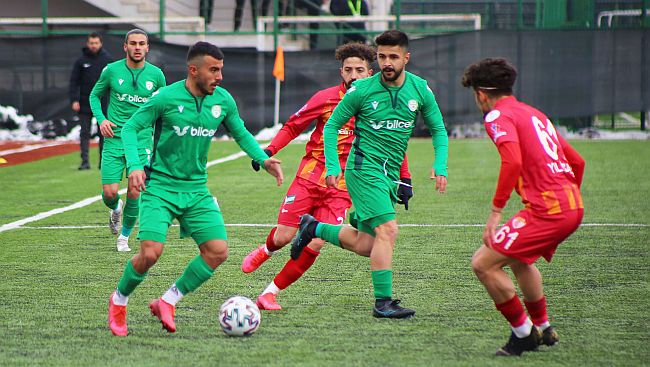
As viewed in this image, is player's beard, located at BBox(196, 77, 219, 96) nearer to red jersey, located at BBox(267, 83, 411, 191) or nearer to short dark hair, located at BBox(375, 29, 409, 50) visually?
short dark hair, located at BBox(375, 29, 409, 50)

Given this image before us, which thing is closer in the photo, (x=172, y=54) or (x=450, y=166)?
(x=450, y=166)

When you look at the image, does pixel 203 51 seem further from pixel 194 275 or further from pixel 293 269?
pixel 293 269

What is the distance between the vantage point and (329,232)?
24.0 ft

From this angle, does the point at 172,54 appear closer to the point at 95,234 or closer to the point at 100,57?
the point at 100,57

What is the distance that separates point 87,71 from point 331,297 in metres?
10.7

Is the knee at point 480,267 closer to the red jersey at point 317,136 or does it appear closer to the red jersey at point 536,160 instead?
the red jersey at point 536,160

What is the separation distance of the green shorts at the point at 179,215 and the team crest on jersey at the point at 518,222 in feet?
6.00

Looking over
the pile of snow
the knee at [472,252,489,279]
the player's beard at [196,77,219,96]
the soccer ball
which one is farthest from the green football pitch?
the pile of snow

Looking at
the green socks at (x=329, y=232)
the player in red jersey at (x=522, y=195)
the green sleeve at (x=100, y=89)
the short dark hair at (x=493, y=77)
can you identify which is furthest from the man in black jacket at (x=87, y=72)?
the player in red jersey at (x=522, y=195)

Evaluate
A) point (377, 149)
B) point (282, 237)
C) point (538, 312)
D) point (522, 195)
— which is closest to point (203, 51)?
point (377, 149)

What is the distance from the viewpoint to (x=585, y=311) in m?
7.05

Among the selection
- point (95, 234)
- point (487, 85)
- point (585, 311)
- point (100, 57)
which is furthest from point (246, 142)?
point (100, 57)

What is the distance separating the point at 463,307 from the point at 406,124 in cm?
130

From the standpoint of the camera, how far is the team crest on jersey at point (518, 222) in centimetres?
586
